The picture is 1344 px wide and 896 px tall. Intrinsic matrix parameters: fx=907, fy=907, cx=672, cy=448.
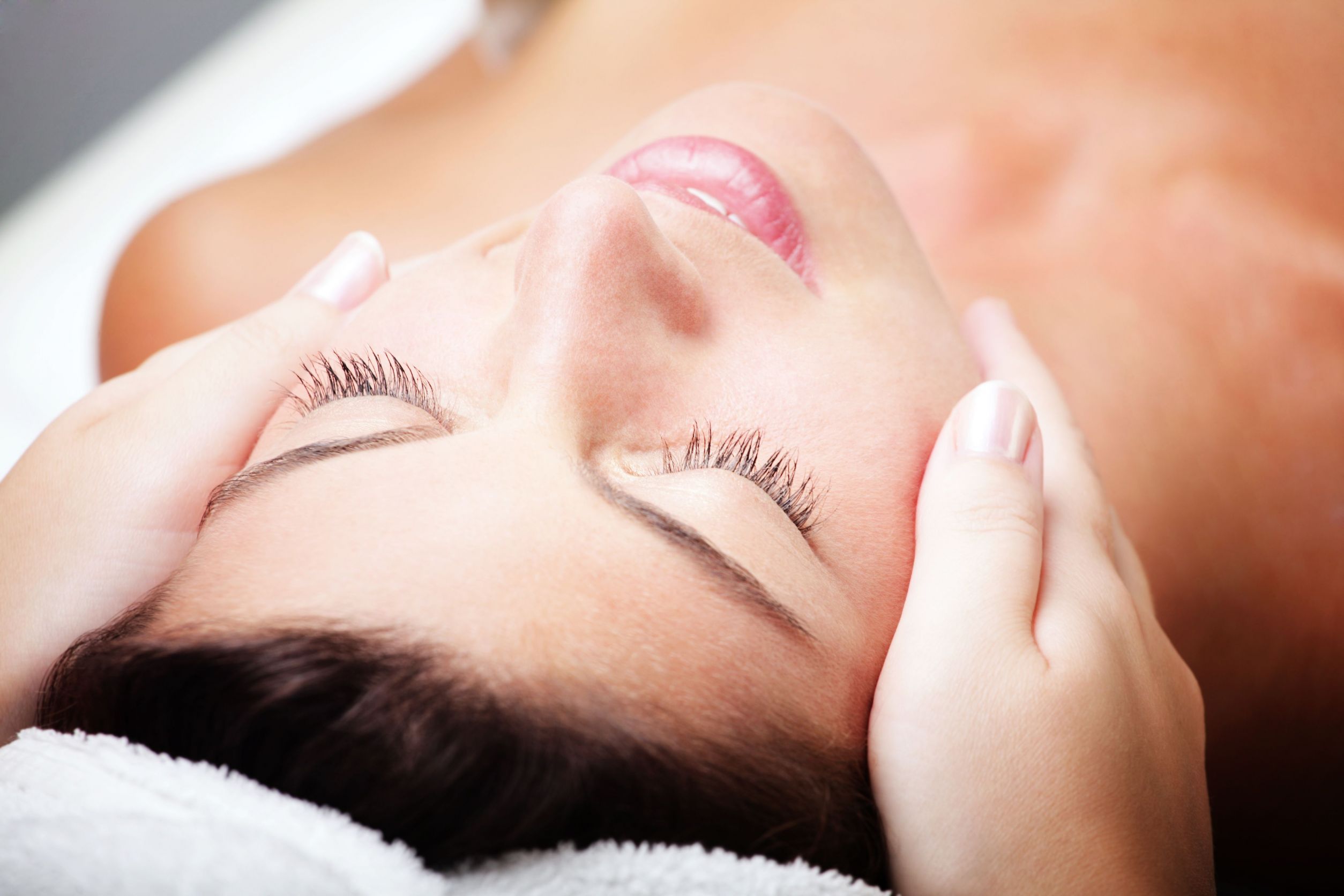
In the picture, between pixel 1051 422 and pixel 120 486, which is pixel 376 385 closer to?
pixel 120 486

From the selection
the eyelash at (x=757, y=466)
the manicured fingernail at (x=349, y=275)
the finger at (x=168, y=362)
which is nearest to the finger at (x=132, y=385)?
the finger at (x=168, y=362)

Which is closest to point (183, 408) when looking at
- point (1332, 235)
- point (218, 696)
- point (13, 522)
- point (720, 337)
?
point (13, 522)

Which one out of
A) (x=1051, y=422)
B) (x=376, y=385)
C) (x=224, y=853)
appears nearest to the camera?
(x=224, y=853)

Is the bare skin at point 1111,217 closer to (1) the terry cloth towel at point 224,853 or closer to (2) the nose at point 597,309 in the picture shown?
(2) the nose at point 597,309

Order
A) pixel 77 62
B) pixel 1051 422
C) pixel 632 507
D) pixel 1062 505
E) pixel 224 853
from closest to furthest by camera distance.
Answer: pixel 224 853 → pixel 632 507 → pixel 1062 505 → pixel 1051 422 → pixel 77 62

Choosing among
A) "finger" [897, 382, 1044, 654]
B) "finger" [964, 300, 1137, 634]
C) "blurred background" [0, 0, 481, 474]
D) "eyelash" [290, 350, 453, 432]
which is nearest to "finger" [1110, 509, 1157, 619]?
"finger" [964, 300, 1137, 634]

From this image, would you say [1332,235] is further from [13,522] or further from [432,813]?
[13,522]

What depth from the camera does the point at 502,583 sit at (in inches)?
20.4

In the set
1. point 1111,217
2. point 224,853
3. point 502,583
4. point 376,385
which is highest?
point 1111,217

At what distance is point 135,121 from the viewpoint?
1.84 m

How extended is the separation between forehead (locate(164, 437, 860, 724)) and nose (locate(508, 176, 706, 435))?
0.07 metres

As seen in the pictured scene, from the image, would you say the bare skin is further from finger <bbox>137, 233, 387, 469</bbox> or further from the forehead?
the forehead

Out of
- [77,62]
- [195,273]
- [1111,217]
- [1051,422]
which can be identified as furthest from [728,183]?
[77,62]

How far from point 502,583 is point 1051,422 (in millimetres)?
609
